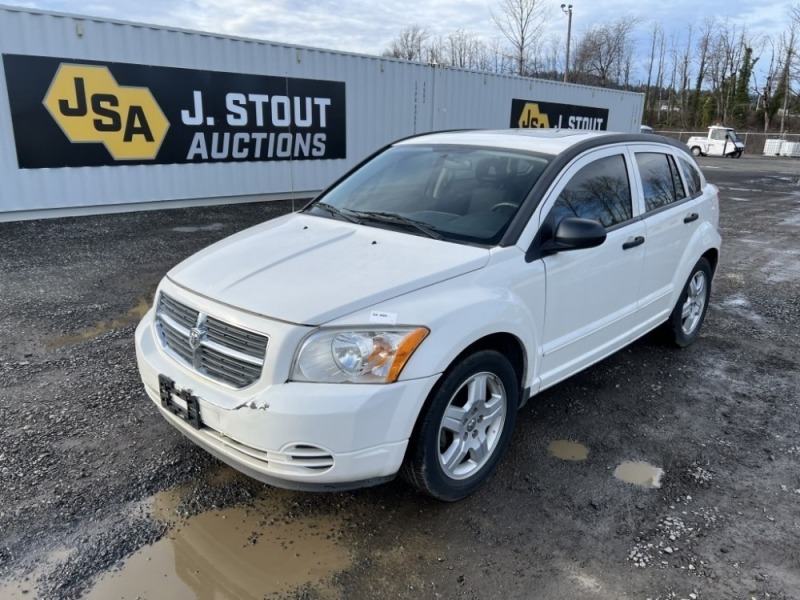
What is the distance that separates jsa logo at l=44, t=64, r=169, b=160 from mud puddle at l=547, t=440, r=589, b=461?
963 centimetres

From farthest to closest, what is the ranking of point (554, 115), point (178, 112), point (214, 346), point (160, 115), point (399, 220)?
1. point (554, 115)
2. point (178, 112)
3. point (160, 115)
4. point (399, 220)
5. point (214, 346)

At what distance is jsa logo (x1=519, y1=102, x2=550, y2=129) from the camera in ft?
55.8

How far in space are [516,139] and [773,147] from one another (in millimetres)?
49848

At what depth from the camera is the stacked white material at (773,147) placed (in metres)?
44.2

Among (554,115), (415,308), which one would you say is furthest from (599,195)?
(554,115)

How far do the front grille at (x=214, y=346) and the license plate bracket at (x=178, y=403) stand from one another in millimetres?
119

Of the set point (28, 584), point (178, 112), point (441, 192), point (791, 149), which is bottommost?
point (28, 584)

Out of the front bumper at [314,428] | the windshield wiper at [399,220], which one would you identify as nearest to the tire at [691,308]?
the windshield wiper at [399,220]

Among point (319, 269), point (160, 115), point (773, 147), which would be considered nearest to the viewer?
point (319, 269)

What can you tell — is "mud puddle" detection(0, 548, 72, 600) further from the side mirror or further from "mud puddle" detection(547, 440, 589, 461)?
the side mirror

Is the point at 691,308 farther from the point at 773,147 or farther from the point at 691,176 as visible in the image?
the point at 773,147

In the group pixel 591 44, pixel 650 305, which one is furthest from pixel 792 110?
pixel 650 305

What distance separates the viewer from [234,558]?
2609 millimetres

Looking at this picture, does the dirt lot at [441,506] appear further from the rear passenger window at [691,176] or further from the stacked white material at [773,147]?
the stacked white material at [773,147]
